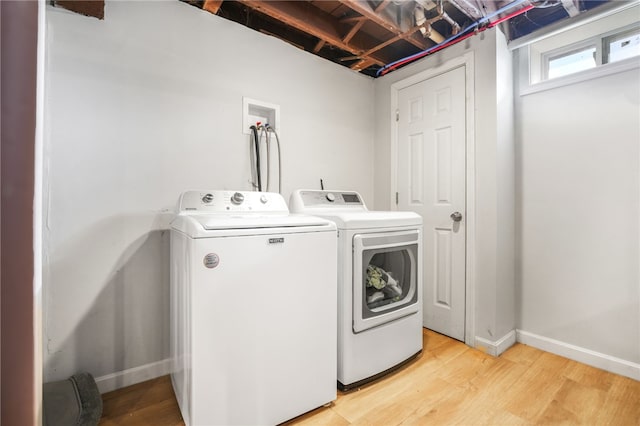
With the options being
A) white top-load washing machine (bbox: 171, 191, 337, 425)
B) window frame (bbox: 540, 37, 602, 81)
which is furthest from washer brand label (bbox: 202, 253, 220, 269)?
window frame (bbox: 540, 37, 602, 81)

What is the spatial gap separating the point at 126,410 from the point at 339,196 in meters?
1.81

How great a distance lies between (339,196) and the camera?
229 centimetres

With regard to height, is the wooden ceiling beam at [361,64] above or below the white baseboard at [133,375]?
above

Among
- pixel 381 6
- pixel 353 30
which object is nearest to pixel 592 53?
pixel 381 6

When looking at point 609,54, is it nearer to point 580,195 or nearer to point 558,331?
point 580,195

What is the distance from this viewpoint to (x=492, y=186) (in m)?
2.04

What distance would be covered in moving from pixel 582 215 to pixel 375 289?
1.49 metres

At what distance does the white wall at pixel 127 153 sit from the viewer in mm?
1518

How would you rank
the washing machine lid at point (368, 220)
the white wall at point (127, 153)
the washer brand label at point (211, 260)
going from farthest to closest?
the washing machine lid at point (368, 220), the white wall at point (127, 153), the washer brand label at point (211, 260)

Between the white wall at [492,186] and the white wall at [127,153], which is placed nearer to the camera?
the white wall at [127,153]

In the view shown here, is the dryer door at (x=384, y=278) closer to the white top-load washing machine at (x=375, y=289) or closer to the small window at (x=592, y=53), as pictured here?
the white top-load washing machine at (x=375, y=289)

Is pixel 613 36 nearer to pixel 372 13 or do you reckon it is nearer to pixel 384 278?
pixel 372 13

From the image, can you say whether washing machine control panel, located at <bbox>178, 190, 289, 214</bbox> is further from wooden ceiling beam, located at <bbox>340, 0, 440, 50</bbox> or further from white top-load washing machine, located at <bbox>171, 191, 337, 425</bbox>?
wooden ceiling beam, located at <bbox>340, 0, 440, 50</bbox>

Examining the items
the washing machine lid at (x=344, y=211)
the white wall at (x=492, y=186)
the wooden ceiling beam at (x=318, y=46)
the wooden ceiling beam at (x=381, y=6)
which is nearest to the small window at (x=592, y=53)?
the white wall at (x=492, y=186)
